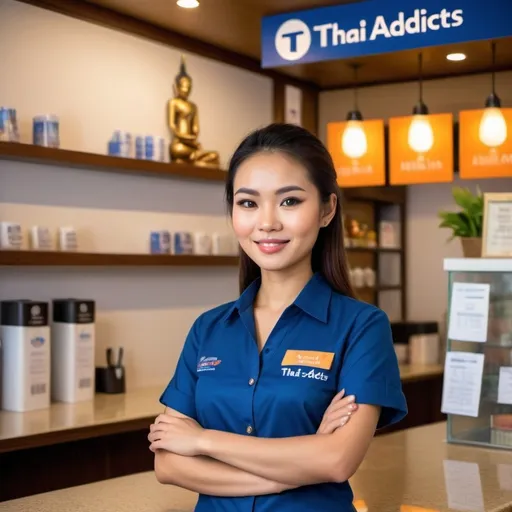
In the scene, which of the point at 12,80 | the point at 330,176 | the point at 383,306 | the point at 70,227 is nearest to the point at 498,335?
the point at 330,176

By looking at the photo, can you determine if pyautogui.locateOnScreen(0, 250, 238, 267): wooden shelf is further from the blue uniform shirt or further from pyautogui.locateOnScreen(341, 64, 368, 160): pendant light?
the blue uniform shirt

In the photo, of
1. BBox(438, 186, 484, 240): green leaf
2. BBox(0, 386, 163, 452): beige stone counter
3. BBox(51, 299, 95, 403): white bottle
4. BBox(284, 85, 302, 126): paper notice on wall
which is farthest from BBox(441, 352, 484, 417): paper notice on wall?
BBox(284, 85, 302, 126): paper notice on wall

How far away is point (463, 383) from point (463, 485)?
64 cm

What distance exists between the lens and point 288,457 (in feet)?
5.24

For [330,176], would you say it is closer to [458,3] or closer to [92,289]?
[458,3]

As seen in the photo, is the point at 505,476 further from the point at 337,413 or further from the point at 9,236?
the point at 9,236

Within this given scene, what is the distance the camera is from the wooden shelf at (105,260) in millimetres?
3736

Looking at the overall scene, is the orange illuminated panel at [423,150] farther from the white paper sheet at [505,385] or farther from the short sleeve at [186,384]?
the short sleeve at [186,384]

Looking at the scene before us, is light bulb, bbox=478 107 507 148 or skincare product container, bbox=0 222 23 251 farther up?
light bulb, bbox=478 107 507 148

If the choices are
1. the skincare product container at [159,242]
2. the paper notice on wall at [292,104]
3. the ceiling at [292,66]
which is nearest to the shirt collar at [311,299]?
the ceiling at [292,66]

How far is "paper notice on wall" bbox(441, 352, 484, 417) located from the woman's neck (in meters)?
1.41

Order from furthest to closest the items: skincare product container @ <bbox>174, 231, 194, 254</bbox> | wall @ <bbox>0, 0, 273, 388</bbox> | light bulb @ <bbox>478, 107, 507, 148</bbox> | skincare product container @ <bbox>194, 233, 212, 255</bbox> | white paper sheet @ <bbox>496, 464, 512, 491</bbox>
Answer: skincare product container @ <bbox>194, 233, 212, 255</bbox>, skincare product container @ <bbox>174, 231, 194, 254</bbox>, light bulb @ <bbox>478, 107, 507, 148</bbox>, wall @ <bbox>0, 0, 273, 388</bbox>, white paper sheet @ <bbox>496, 464, 512, 491</bbox>

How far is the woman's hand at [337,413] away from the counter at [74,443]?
1.87 m

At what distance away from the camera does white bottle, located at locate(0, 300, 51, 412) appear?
3.68 meters
